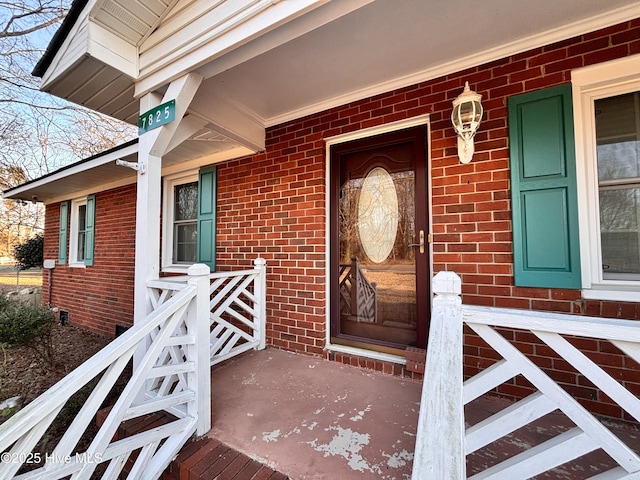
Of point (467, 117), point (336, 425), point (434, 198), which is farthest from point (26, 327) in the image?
point (467, 117)

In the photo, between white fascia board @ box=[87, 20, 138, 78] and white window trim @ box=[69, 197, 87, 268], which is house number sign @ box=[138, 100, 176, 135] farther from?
white window trim @ box=[69, 197, 87, 268]

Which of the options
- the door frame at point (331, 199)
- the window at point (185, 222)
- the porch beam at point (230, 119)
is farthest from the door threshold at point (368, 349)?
the window at point (185, 222)

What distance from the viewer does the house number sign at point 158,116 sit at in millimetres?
1853

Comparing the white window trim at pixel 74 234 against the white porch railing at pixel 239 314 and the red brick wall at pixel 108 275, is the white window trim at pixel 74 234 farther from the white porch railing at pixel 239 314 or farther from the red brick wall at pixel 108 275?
the white porch railing at pixel 239 314

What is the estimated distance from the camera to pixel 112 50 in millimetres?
1881

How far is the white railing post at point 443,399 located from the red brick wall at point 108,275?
4.79 m

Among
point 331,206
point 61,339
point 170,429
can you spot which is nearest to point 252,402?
point 170,429

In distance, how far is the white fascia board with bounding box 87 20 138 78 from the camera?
1.75 meters

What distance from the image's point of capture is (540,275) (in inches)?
71.5

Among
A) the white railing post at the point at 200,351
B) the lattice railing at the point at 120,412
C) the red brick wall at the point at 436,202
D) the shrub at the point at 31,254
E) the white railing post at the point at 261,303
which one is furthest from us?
the shrub at the point at 31,254

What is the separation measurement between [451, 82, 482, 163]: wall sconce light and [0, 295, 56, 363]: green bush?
5255mm

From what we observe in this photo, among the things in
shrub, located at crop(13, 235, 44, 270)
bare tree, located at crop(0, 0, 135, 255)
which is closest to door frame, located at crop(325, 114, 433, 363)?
bare tree, located at crop(0, 0, 135, 255)

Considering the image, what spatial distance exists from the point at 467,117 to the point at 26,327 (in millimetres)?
5362

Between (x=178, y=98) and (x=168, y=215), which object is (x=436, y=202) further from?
(x=168, y=215)
